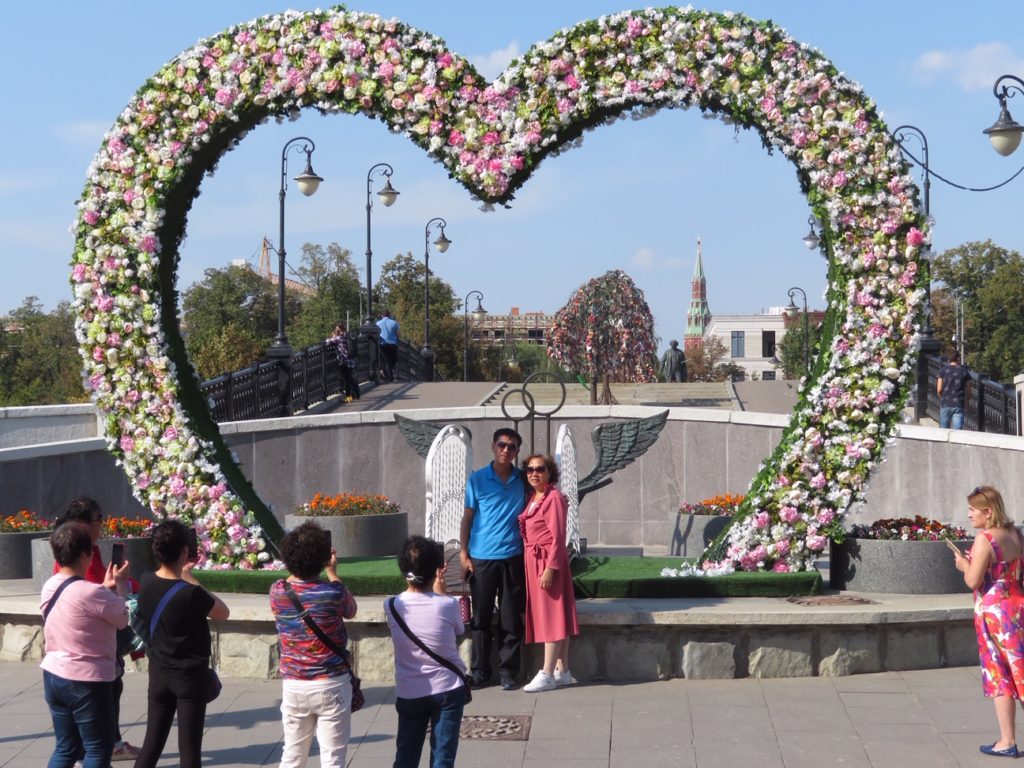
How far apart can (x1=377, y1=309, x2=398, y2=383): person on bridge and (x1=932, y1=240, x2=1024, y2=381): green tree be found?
32.6m

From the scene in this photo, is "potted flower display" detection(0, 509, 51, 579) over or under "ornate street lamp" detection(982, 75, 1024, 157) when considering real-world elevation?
under

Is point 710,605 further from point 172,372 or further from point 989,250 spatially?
point 989,250

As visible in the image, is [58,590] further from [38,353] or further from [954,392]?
[38,353]

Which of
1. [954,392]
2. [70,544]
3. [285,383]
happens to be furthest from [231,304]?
[70,544]

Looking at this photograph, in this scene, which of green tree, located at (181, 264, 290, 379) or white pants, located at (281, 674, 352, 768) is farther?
green tree, located at (181, 264, 290, 379)

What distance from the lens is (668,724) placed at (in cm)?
760

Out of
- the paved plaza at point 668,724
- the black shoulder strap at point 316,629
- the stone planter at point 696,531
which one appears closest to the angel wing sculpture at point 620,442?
the stone planter at point 696,531

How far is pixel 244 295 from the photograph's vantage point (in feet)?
232

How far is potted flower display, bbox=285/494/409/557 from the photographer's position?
1305 centimetres

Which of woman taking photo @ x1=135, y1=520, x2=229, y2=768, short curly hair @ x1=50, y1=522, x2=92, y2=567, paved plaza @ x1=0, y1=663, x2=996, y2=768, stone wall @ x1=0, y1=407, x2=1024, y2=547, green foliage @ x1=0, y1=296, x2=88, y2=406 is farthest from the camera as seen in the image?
green foliage @ x1=0, y1=296, x2=88, y2=406

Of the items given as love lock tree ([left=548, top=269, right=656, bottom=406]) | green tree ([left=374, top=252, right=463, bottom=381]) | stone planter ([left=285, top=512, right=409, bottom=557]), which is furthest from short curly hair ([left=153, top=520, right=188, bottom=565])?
green tree ([left=374, top=252, right=463, bottom=381])

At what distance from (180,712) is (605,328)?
80.6 ft

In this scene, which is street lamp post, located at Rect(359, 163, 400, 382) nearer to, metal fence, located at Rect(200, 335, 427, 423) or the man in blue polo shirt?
metal fence, located at Rect(200, 335, 427, 423)

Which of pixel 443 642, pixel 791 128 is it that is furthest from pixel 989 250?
pixel 443 642
